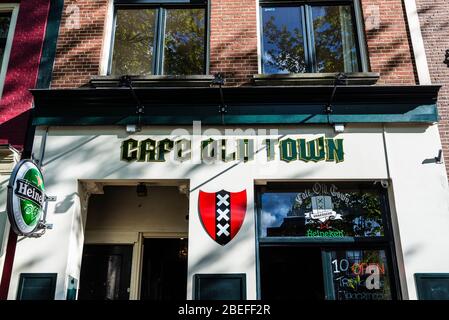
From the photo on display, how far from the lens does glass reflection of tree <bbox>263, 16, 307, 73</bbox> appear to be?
834 centimetres

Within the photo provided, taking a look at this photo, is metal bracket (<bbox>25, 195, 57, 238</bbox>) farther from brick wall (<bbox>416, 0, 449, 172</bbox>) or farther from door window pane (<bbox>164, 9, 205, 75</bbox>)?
brick wall (<bbox>416, 0, 449, 172</bbox>)

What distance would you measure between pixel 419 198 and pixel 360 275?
1.48 m

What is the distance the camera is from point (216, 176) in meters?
7.33

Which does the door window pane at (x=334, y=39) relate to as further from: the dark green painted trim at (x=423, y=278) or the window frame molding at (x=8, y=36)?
the window frame molding at (x=8, y=36)

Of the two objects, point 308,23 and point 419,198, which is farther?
point 308,23

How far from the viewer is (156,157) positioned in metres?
7.48

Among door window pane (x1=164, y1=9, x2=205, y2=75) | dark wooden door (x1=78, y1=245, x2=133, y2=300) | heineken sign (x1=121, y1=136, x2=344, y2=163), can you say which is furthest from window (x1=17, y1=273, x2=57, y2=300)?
door window pane (x1=164, y1=9, x2=205, y2=75)

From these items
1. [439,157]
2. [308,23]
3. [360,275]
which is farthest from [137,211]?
[439,157]

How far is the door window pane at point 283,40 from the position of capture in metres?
8.34

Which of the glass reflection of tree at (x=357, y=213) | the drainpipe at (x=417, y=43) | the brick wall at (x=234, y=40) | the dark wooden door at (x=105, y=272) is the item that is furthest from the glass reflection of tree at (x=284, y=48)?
the dark wooden door at (x=105, y=272)

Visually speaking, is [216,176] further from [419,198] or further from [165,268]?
[419,198]
